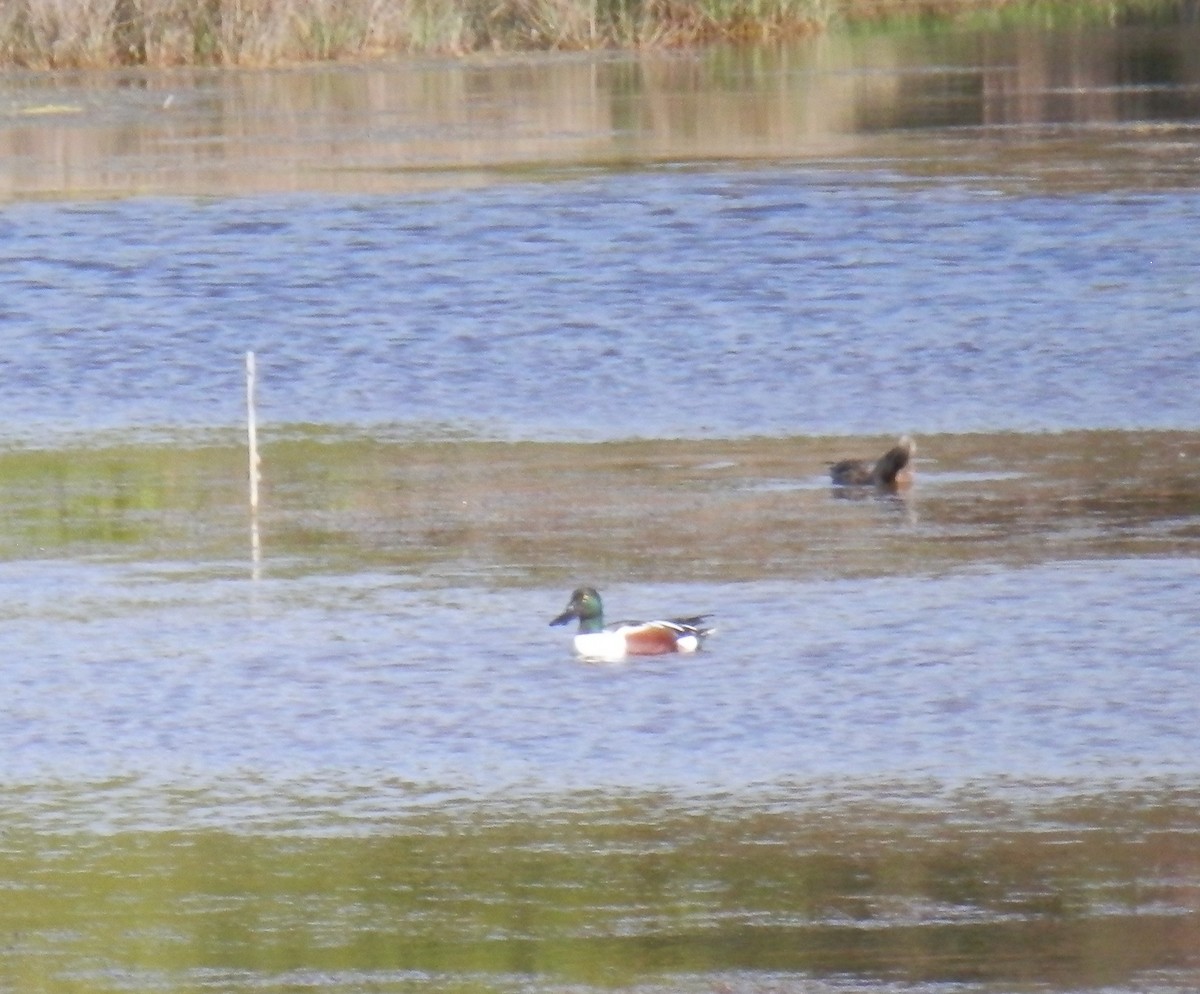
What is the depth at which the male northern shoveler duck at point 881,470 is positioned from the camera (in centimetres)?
1175

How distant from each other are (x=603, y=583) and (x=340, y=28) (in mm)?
24210

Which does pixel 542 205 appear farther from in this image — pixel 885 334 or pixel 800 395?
pixel 800 395

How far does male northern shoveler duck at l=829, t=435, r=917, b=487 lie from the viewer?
38.5ft

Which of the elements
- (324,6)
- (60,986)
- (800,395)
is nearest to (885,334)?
(800,395)

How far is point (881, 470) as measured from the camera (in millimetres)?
11750

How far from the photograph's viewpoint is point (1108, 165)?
934 inches

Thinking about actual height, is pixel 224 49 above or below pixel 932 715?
above

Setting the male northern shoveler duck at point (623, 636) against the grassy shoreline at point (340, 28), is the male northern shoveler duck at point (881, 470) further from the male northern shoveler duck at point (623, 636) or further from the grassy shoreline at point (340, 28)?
the grassy shoreline at point (340, 28)

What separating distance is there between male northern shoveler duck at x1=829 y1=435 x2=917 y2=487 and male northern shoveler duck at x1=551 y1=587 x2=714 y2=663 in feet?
8.92

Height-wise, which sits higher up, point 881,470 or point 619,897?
point 881,470

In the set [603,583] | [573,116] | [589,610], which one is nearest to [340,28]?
[573,116]

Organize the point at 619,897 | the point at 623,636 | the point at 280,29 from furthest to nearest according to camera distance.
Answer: the point at 280,29
the point at 623,636
the point at 619,897

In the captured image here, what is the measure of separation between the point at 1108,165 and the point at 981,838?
17.2 meters

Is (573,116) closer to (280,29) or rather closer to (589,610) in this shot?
(280,29)
